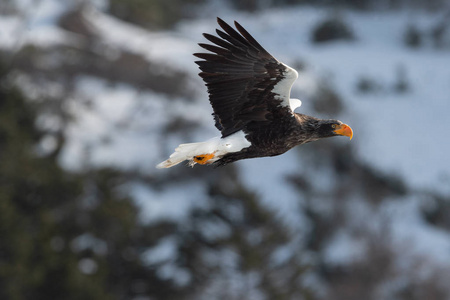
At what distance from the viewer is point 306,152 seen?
31.9 metres

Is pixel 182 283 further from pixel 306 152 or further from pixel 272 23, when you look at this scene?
pixel 272 23

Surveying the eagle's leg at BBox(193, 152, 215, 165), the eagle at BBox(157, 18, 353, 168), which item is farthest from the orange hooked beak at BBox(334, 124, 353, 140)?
the eagle's leg at BBox(193, 152, 215, 165)

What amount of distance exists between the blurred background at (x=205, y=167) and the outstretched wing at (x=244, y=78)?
14044 mm

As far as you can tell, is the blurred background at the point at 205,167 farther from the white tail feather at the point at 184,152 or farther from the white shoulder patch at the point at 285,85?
the white shoulder patch at the point at 285,85

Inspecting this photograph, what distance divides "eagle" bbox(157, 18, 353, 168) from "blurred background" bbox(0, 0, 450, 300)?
45.7 feet

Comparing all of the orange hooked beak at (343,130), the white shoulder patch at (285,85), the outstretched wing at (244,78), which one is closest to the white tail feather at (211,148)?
the outstretched wing at (244,78)

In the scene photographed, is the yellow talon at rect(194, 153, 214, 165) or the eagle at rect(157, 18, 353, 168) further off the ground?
the eagle at rect(157, 18, 353, 168)

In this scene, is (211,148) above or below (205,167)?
below

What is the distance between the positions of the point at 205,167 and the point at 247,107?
2234 centimetres

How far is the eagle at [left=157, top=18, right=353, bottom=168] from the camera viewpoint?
6355 millimetres

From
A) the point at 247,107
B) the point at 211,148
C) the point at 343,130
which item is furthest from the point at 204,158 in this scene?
the point at 343,130

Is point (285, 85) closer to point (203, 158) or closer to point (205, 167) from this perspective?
point (203, 158)

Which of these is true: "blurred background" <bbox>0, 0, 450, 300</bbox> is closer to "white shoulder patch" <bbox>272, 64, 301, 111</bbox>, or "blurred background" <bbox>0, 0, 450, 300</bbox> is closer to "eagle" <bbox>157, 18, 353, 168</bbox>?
"eagle" <bbox>157, 18, 353, 168</bbox>

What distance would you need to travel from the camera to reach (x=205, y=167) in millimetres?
28875
